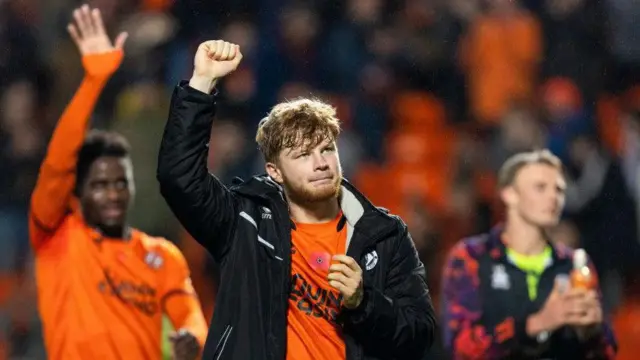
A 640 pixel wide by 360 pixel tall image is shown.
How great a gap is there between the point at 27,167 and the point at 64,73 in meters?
1.44

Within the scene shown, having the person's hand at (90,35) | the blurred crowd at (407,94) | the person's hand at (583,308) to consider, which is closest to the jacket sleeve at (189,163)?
the person's hand at (90,35)

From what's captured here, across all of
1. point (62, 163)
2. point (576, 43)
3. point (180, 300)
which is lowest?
point (180, 300)

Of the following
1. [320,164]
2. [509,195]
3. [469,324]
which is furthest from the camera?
[509,195]

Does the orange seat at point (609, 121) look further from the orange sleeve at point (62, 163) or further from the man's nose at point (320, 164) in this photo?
the man's nose at point (320, 164)

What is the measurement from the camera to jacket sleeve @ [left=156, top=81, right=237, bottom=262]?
4398 mm

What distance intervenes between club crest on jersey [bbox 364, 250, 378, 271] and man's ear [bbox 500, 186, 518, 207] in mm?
2584

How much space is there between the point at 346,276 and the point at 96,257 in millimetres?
2115

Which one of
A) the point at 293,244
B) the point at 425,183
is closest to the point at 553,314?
the point at 293,244

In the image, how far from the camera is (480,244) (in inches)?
271

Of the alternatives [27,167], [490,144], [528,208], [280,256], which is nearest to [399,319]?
[280,256]

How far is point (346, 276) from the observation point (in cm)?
431

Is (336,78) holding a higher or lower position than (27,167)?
higher

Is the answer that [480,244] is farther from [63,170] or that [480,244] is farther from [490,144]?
[490,144]

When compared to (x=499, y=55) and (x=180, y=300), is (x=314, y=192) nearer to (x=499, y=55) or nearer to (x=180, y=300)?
(x=180, y=300)
